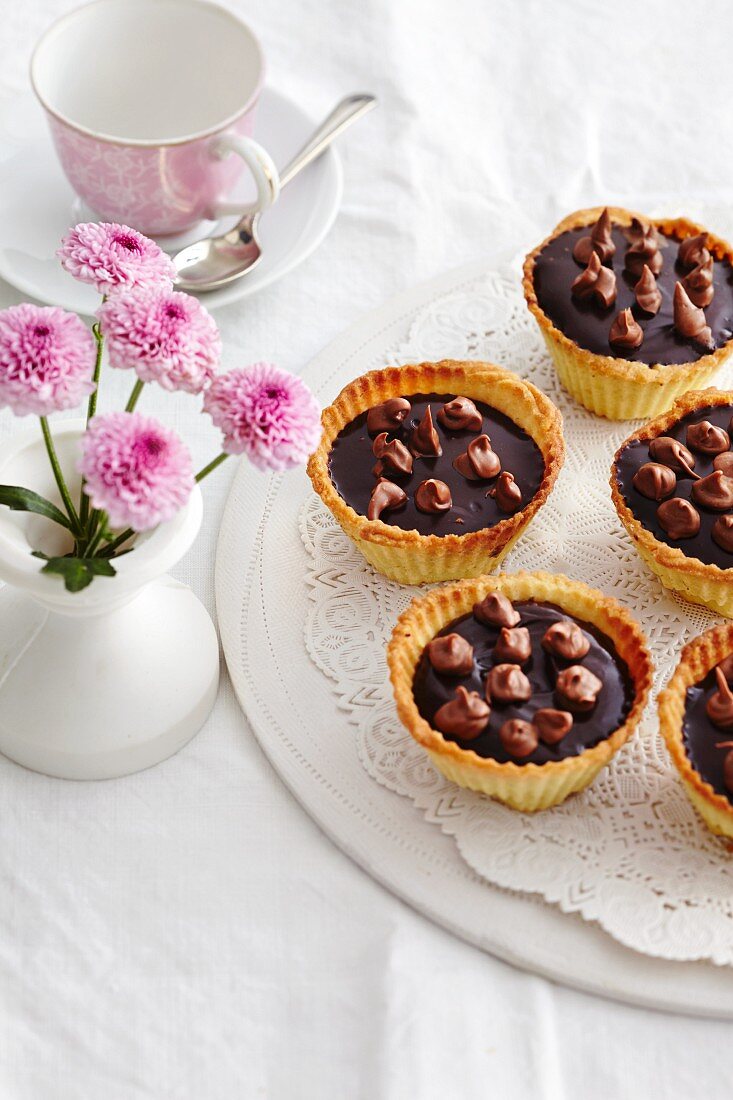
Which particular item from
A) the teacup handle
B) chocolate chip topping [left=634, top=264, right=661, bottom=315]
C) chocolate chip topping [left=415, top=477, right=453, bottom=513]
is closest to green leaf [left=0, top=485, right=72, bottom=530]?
chocolate chip topping [left=415, top=477, right=453, bottom=513]

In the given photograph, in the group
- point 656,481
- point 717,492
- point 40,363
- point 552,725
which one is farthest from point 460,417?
point 40,363

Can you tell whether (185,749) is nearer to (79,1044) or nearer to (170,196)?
(79,1044)

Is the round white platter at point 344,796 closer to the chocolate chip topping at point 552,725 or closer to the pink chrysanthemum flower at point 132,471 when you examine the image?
the chocolate chip topping at point 552,725

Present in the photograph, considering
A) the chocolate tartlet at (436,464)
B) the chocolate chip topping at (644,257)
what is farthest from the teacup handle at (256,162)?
the chocolate chip topping at (644,257)

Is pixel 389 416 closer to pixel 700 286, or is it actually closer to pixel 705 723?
pixel 700 286

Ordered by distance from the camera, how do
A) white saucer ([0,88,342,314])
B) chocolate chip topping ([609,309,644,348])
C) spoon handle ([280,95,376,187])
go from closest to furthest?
chocolate chip topping ([609,309,644,348]) → white saucer ([0,88,342,314]) → spoon handle ([280,95,376,187])

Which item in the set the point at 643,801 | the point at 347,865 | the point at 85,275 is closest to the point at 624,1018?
the point at 643,801

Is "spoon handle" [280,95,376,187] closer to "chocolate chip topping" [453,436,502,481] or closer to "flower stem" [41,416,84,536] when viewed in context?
"chocolate chip topping" [453,436,502,481]
